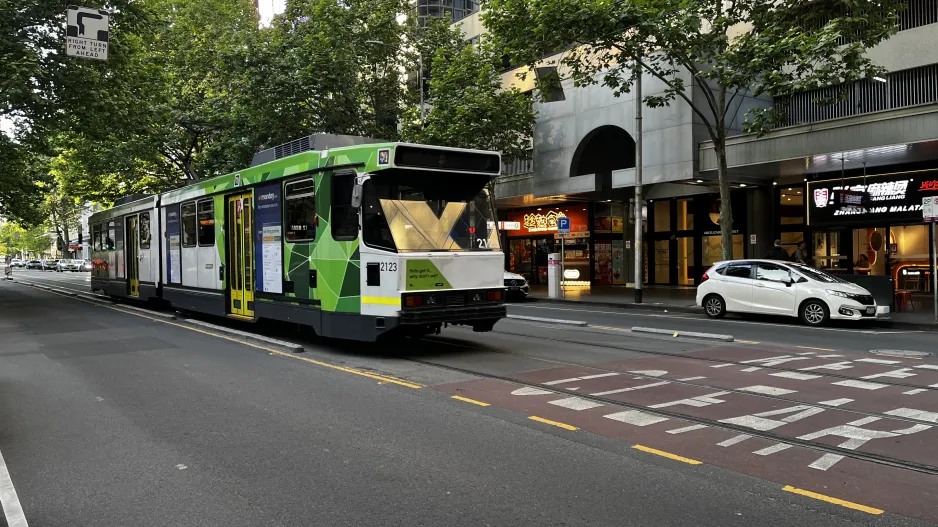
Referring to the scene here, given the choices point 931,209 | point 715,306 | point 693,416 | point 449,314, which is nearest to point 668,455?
point 693,416

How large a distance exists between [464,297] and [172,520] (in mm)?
6440

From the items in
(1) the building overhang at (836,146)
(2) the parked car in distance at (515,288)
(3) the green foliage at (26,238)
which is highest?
(3) the green foliage at (26,238)

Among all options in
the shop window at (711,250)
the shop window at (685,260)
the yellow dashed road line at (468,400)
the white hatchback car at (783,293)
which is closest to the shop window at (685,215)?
the shop window at (685,260)

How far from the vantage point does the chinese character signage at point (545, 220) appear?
107 feet

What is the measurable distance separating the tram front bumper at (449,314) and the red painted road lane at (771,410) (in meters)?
1.64

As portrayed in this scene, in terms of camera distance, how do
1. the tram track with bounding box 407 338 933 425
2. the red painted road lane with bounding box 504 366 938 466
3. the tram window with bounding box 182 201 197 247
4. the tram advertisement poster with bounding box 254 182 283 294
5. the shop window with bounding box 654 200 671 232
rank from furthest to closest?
1. the shop window with bounding box 654 200 671 232
2. the tram window with bounding box 182 201 197 247
3. the tram advertisement poster with bounding box 254 182 283 294
4. the tram track with bounding box 407 338 933 425
5. the red painted road lane with bounding box 504 366 938 466

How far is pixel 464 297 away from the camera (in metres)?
10.3

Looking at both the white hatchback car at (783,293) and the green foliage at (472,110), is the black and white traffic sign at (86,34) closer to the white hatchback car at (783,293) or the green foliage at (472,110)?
the green foliage at (472,110)

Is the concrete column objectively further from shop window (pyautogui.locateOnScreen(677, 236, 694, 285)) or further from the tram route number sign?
the tram route number sign

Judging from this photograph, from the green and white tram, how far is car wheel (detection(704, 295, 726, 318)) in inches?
353

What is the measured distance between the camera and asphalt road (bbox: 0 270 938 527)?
436 cm

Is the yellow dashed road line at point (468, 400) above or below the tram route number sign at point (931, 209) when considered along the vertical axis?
below

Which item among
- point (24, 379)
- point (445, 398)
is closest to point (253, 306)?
point (24, 379)

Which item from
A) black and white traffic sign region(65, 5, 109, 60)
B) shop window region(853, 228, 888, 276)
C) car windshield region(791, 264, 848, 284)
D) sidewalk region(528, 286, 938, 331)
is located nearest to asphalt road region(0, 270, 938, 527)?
car windshield region(791, 264, 848, 284)
